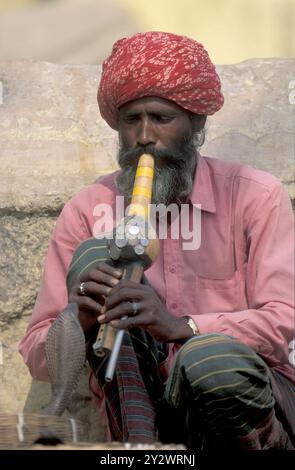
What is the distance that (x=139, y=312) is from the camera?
3697 mm

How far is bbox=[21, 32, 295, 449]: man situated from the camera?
367cm

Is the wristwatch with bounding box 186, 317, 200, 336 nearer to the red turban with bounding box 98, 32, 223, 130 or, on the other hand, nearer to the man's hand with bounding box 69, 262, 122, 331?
the man's hand with bounding box 69, 262, 122, 331

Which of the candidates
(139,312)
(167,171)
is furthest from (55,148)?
(139,312)

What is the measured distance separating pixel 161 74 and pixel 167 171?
1.15ft

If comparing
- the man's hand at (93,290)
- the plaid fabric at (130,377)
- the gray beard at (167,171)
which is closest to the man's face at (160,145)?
the gray beard at (167,171)

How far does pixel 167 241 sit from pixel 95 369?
592 mm

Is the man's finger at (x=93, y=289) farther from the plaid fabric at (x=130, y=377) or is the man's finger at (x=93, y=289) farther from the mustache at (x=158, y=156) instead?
the mustache at (x=158, y=156)

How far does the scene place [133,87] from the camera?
4.34 metres

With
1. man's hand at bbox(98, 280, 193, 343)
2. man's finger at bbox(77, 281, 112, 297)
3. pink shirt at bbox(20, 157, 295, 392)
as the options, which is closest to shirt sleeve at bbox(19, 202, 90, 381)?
pink shirt at bbox(20, 157, 295, 392)

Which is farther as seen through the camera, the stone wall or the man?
the stone wall
